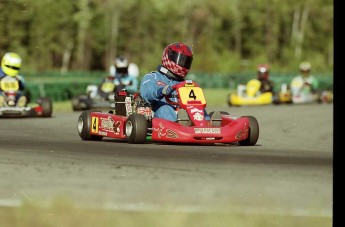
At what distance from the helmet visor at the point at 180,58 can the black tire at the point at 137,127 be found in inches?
26.5

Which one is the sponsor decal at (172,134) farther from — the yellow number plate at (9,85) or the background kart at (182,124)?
the yellow number plate at (9,85)

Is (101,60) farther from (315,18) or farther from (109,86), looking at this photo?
(109,86)

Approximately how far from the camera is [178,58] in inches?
380

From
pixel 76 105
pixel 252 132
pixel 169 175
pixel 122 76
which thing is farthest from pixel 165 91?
pixel 122 76

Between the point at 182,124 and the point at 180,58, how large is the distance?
0.68 metres

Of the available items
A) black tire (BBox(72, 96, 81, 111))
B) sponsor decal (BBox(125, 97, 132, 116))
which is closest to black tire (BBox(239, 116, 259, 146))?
sponsor decal (BBox(125, 97, 132, 116))

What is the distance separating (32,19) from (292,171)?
178ft

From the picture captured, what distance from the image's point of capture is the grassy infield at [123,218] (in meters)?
4.72

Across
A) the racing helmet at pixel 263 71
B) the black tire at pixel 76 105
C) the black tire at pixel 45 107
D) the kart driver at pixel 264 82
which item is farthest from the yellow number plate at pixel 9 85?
the racing helmet at pixel 263 71

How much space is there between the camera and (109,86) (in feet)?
66.1

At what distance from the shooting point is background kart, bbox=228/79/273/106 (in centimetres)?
2300

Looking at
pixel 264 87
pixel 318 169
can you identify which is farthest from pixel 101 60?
pixel 318 169

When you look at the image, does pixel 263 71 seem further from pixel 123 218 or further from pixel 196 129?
pixel 123 218
